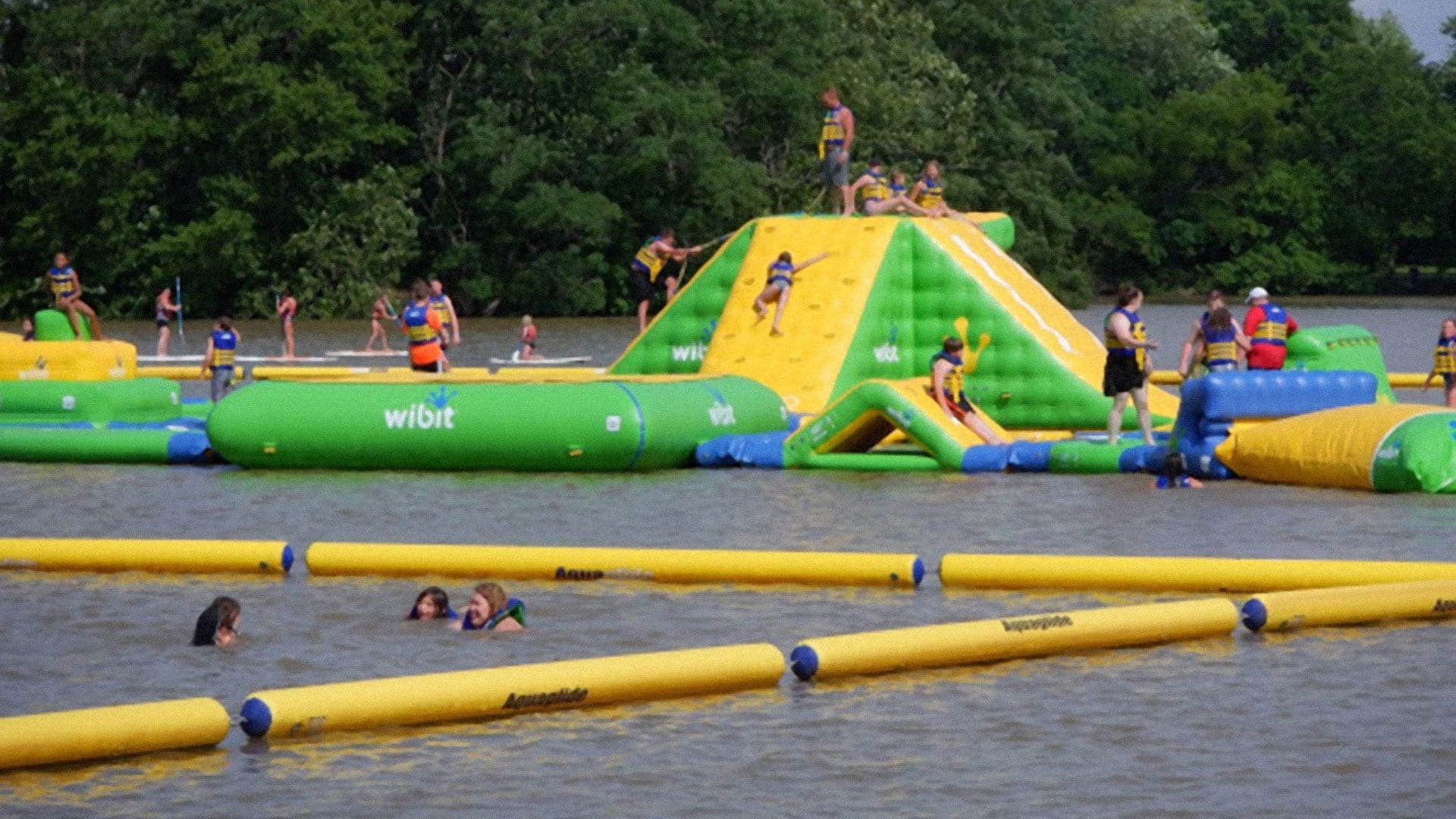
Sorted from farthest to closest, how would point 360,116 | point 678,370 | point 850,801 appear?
point 360,116
point 678,370
point 850,801

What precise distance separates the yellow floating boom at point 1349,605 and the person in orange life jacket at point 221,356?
19.1 m

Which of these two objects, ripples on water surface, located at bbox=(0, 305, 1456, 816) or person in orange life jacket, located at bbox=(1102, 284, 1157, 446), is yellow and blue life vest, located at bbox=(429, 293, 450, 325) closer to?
ripples on water surface, located at bbox=(0, 305, 1456, 816)

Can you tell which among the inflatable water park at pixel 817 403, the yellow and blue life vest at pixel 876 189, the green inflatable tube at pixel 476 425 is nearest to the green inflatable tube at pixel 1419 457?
the inflatable water park at pixel 817 403

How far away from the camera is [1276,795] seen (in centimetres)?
1049

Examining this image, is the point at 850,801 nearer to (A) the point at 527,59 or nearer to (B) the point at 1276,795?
(B) the point at 1276,795

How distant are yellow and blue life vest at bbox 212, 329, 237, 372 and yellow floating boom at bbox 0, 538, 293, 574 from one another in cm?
1428

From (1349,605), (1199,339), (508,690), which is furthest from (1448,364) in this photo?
(508,690)

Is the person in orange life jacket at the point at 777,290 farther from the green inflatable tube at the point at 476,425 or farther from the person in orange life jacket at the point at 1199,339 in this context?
the person in orange life jacket at the point at 1199,339

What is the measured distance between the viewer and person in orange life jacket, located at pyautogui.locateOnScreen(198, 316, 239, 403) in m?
31.5

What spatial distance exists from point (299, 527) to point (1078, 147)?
235 ft

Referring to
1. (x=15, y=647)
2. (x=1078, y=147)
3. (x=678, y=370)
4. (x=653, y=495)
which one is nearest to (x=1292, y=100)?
(x=1078, y=147)

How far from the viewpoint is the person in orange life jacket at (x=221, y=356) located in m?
31.5

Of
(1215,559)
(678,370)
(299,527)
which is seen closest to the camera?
(1215,559)

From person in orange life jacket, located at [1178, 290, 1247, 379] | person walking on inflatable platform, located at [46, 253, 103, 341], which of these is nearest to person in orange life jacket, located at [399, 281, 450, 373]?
person walking on inflatable platform, located at [46, 253, 103, 341]
